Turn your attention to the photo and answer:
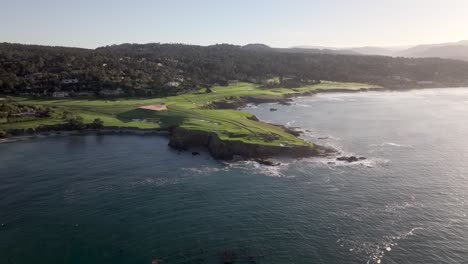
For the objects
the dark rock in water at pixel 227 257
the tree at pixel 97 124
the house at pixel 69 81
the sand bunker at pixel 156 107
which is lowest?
the dark rock in water at pixel 227 257

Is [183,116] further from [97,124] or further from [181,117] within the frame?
[97,124]

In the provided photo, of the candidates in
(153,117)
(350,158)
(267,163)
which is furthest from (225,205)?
(153,117)

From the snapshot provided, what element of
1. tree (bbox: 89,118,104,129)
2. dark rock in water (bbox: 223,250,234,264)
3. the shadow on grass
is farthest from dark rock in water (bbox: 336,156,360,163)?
tree (bbox: 89,118,104,129)

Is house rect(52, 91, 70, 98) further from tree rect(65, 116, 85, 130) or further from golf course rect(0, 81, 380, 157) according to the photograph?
tree rect(65, 116, 85, 130)

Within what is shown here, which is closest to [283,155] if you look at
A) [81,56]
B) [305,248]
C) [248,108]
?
[305,248]

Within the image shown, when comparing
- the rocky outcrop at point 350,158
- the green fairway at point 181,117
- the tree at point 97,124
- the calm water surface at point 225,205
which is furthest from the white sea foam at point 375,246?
the tree at point 97,124

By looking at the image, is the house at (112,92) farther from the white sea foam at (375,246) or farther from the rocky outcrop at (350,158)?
the white sea foam at (375,246)
